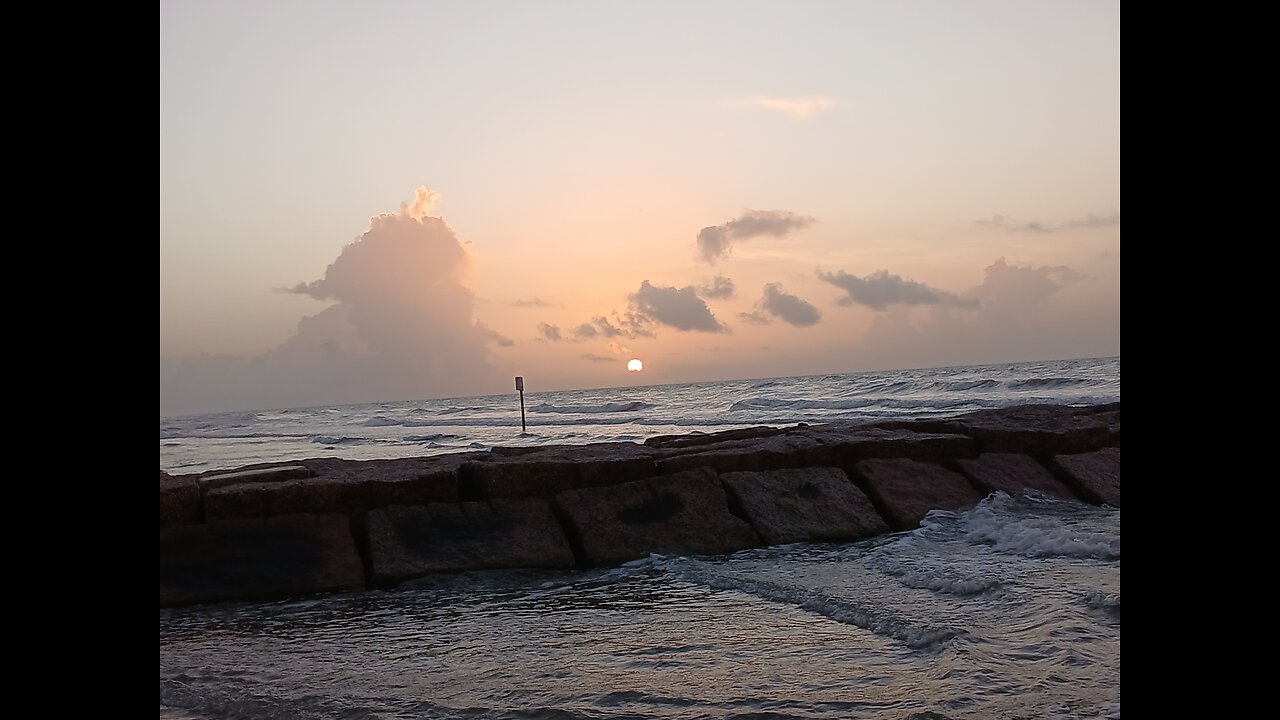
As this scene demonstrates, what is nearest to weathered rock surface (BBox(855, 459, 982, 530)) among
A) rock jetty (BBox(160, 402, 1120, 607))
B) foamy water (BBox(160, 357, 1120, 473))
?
rock jetty (BBox(160, 402, 1120, 607))

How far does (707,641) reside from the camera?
158 inches

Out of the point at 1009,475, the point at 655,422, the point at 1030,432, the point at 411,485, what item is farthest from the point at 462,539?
the point at 655,422

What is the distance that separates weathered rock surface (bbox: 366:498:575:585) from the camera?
18.5ft

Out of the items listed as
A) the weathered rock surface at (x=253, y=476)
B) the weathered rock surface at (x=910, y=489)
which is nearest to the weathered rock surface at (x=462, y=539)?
the weathered rock surface at (x=253, y=476)

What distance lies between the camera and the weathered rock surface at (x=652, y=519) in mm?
5996

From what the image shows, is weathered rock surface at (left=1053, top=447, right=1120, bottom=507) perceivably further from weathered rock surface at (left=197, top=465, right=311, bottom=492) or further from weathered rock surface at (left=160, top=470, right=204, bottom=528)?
weathered rock surface at (left=160, top=470, right=204, bottom=528)

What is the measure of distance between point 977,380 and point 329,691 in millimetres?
41558

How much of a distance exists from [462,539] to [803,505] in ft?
7.99

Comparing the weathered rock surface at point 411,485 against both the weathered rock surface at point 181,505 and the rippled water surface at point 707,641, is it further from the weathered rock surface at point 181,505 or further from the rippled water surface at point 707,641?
the weathered rock surface at point 181,505

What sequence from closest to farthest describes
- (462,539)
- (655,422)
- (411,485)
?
(462,539) → (411,485) → (655,422)

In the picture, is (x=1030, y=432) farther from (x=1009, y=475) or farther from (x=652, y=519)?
(x=652, y=519)

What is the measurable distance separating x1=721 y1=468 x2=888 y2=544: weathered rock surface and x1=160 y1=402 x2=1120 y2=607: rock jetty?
0.04 ft
